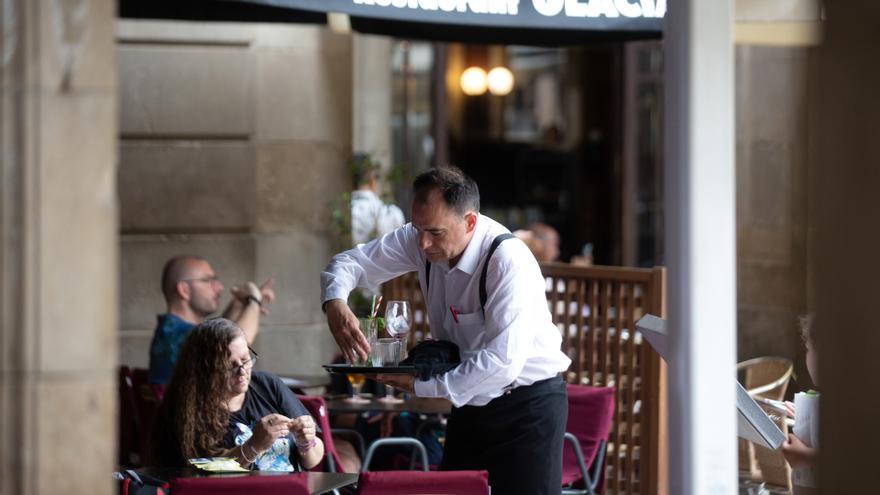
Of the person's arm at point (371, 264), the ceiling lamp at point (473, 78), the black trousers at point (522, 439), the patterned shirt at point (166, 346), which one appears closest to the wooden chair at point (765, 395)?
the black trousers at point (522, 439)

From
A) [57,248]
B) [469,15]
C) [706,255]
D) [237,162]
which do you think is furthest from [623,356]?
[57,248]

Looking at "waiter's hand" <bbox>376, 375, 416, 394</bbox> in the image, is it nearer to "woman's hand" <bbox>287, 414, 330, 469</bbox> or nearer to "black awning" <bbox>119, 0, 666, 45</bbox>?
"woman's hand" <bbox>287, 414, 330, 469</bbox>

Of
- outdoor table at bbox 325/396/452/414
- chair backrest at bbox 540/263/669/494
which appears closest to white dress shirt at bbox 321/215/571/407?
outdoor table at bbox 325/396/452/414

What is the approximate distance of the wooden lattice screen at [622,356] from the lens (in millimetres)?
7441

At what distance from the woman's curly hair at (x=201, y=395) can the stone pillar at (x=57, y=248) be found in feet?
7.13

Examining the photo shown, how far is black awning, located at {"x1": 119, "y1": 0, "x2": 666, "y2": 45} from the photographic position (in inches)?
260

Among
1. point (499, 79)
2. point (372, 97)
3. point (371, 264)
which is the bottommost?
point (371, 264)

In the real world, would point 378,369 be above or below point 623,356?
above

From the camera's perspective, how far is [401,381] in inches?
192

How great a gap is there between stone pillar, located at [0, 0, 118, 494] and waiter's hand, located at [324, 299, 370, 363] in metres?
1.98

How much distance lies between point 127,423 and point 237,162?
9.59ft

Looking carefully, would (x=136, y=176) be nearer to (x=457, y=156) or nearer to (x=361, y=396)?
(x=361, y=396)

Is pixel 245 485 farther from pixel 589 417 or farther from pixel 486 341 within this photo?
pixel 589 417

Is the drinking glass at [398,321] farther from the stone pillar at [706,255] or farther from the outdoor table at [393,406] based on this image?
the stone pillar at [706,255]
